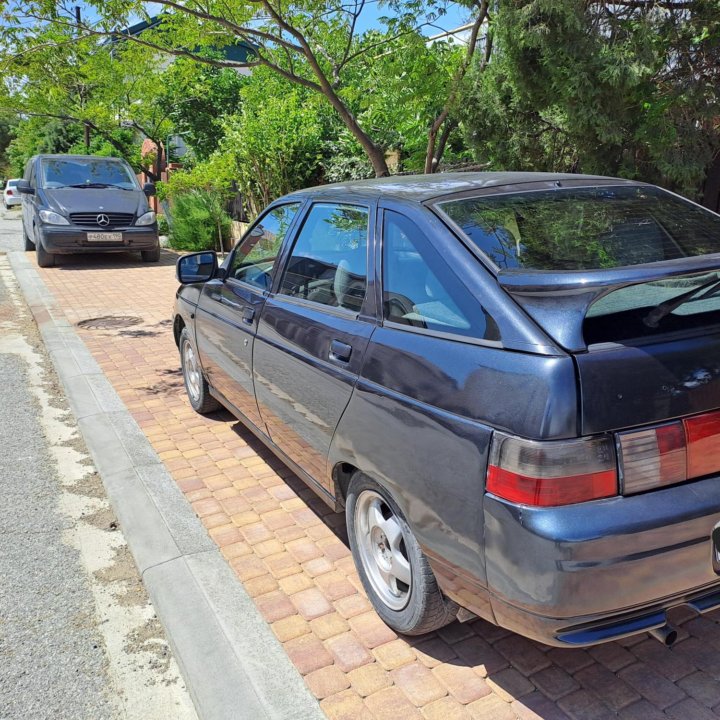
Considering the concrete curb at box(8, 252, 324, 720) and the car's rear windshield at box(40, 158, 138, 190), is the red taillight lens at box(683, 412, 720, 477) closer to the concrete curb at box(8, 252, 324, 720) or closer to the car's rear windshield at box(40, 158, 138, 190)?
the concrete curb at box(8, 252, 324, 720)

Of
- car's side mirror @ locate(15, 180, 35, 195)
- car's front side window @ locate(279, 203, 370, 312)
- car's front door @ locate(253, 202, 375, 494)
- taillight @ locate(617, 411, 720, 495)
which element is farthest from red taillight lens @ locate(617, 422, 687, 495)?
car's side mirror @ locate(15, 180, 35, 195)

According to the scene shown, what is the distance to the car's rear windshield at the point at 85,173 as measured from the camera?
13773 mm

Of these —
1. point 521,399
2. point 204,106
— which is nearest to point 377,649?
point 521,399

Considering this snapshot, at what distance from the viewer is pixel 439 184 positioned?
10.5 ft

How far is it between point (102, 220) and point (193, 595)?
1130 centimetres

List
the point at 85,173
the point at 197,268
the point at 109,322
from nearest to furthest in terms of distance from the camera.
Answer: the point at 197,268 < the point at 109,322 < the point at 85,173

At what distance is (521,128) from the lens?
6855mm

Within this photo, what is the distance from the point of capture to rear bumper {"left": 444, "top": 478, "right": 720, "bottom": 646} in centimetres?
206

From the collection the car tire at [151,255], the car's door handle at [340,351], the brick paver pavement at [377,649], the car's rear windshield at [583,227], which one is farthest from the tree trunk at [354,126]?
the car tire at [151,255]

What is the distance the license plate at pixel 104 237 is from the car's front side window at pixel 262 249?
9.41 meters

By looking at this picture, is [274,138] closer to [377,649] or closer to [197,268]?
[197,268]

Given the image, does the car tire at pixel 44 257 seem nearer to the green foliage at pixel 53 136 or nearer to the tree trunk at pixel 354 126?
the tree trunk at pixel 354 126

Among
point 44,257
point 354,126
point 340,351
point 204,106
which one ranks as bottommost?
point 44,257

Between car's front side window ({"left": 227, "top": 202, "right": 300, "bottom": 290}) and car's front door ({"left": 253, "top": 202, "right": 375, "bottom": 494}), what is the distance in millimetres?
234
